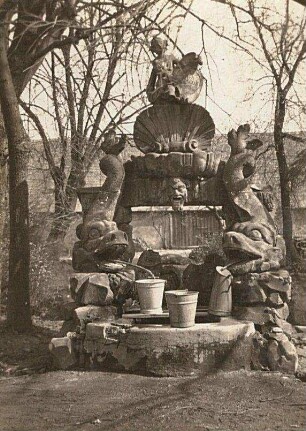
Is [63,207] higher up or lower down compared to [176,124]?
lower down

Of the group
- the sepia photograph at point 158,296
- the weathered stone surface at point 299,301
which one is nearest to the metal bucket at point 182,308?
the sepia photograph at point 158,296

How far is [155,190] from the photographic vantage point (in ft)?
23.1

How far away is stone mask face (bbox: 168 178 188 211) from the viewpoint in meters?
6.81

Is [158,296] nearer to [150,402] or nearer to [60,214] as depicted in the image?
[150,402]

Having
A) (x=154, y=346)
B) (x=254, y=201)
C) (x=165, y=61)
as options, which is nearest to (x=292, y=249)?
(x=254, y=201)

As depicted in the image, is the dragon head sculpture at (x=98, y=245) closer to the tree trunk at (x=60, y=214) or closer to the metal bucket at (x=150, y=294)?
the metal bucket at (x=150, y=294)

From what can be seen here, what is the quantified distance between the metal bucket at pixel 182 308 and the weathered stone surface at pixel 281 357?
84 cm

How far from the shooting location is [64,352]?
6.03 m

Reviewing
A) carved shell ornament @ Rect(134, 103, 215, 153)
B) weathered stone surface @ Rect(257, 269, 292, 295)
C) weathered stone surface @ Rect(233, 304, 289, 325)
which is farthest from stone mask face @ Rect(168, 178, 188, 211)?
weathered stone surface @ Rect(233, 304, 289, 325)

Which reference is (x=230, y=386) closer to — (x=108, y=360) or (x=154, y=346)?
(x=154, y=346)

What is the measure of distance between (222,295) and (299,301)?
3.92 m

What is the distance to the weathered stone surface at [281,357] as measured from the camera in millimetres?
5766

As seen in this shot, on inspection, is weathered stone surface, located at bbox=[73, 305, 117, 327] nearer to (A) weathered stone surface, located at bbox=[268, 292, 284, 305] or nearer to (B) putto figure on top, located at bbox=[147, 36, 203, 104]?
(A) weathered stone surface, located at bbox=[268, 292, 284, 305]

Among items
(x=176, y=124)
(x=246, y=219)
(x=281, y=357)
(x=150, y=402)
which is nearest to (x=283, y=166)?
(x=176, y=124)
